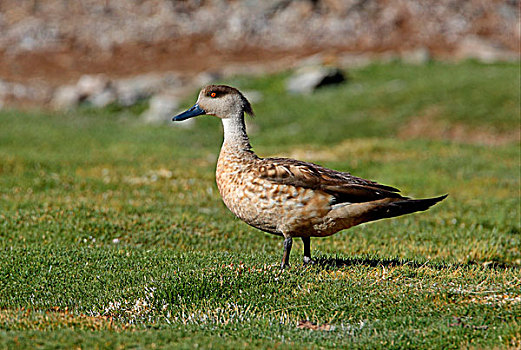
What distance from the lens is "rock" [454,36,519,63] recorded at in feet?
142

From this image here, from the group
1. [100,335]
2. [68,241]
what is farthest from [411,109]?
[100,335]

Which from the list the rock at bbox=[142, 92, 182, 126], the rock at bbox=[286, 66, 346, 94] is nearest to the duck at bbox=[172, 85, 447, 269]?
the rock at bbox=[142, 92, 182, 126]

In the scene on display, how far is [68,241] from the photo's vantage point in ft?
38.2

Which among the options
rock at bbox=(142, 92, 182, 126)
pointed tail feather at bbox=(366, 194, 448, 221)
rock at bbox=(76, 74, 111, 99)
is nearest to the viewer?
pointed tail feather at bbox=(366, 194, 448, 221)

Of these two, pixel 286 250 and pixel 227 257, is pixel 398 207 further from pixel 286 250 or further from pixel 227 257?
pixel 227 257

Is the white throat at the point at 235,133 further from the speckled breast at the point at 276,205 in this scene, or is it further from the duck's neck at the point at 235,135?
the speckled breast at the point at 276,205

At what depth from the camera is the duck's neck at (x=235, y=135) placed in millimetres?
9461

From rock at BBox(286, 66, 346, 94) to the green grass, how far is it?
10.5 metres

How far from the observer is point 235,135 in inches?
377

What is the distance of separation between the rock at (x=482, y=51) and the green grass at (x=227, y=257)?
58.4 ft

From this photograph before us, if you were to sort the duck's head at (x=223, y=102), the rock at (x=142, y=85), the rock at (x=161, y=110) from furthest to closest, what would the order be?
the rock at (x=142, y=85), the rock at (x=161, y=110), the duck's head at (x=223, y=102)

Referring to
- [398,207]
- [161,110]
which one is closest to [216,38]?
[161,110]

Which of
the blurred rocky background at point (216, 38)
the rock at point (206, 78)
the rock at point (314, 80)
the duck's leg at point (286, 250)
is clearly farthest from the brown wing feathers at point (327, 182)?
the blurred rocky background at point (216, 38)

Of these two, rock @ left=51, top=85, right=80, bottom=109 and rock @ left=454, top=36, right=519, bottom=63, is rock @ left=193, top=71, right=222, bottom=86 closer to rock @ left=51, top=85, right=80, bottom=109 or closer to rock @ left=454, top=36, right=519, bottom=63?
rock @ left=51, top=85, right=80, bottom=109
